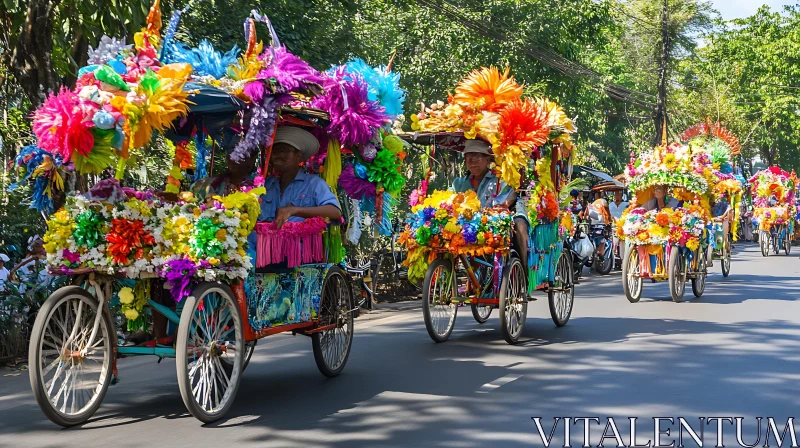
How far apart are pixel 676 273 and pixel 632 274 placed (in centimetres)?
68

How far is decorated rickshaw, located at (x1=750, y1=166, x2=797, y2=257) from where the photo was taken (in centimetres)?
3162

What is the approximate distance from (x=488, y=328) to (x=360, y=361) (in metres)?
3.01

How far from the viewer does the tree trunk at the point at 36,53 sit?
10.2 m

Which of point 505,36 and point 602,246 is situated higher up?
point 505,36

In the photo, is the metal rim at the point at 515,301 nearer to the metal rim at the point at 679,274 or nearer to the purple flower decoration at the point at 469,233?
the purple flower decoration at the point at 469,233

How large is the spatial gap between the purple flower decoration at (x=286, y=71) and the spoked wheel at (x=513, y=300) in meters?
3.97

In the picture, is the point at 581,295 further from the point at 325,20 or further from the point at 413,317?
the point at 325,20

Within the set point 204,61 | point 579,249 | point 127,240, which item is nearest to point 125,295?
point 127,240

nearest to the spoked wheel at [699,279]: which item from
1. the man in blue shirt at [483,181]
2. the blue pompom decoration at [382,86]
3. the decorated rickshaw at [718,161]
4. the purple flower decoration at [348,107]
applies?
the decorated rickshaw at [718,161]

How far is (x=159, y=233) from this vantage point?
21.4 ft

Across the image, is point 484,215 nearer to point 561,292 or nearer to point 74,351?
point 561,292

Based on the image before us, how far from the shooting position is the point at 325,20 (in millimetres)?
15297

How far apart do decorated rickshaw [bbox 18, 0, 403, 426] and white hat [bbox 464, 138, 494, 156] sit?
11.4 ft

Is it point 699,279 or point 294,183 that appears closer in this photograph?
point 294,183
